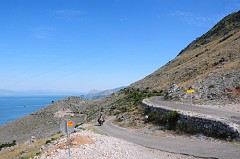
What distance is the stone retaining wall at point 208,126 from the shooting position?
17.9 meters

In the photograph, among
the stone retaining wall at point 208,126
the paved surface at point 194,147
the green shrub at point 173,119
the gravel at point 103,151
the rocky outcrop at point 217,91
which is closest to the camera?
the paved surface at point 194,147

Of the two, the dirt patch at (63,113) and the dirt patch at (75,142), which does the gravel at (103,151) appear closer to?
the dirt patch at (75,142)

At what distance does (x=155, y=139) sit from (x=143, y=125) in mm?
7773

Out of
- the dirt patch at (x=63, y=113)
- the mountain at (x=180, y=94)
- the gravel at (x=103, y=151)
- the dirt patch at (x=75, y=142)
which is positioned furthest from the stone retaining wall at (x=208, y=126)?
the dirt patch at (x=63, y=113)

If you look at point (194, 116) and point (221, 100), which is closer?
point (194, 116)

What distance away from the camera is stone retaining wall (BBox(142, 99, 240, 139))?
58.6 feet

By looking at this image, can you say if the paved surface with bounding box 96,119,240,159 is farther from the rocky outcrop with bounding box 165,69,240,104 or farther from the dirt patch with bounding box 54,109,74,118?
the dirt patch with bounding box 54,109,74,118

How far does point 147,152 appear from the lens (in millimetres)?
17656

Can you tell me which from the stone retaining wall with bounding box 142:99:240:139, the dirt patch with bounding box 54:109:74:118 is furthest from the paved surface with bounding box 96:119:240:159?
the dirt patch with bounding box 54:109:74:118

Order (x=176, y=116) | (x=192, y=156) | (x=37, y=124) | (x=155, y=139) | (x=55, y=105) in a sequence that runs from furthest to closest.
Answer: (x=55, y=105), (x=37, y=124), (x=176, y=116), (x=155, y=139), (x=192, y=156)

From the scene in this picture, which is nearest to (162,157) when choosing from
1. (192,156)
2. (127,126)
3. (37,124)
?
(192,156)

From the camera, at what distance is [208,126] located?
20031 millimetres

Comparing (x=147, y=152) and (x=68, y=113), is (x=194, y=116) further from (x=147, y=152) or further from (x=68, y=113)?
(x=68, y=113)

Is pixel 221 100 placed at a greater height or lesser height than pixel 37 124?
greater
